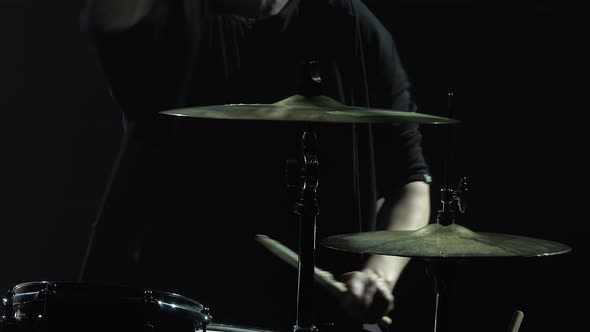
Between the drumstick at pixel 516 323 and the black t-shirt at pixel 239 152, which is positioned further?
the black t-shirt at pixel 239 152

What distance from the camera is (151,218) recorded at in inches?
130

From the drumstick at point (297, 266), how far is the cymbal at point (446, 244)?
53 cm

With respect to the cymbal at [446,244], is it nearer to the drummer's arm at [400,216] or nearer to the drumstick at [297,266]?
the drumstick at [297,266]

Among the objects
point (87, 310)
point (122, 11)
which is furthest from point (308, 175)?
point (122, 11)

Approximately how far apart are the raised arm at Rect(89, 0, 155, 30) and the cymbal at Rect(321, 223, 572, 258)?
1275mm

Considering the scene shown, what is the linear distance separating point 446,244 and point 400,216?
94cm

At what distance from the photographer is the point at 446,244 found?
2281 millimetres

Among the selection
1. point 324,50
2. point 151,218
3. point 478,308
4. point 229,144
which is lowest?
point 478,308

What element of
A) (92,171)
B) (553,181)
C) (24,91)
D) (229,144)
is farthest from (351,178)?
(24,91)

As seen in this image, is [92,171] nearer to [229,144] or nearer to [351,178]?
[229,144]

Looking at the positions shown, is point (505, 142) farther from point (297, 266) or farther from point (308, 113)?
point (308, 113)

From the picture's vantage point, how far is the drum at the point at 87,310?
2408 mm

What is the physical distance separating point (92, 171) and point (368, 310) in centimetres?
113

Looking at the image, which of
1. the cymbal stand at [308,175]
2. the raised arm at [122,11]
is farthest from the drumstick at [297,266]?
the raised arm at [122,11]
